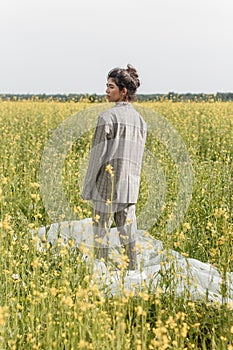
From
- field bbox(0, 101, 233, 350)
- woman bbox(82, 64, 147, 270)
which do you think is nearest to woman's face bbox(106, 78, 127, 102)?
woman bbox(82, 64, 147, 270)

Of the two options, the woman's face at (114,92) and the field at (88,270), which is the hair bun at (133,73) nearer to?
the woman's face at (114,92)

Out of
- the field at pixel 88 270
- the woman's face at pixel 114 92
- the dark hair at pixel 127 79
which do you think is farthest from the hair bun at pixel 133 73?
the field at pixel 88 270

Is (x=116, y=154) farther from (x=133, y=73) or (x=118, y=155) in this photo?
(x=133, y=73)

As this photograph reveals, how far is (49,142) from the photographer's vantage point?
1080cm

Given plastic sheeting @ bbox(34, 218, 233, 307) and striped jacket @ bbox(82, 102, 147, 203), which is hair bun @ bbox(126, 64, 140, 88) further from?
plastic sheeting @ bbox(34, 218, 233, 307)

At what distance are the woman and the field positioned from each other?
275 mm

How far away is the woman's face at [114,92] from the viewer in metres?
4.64

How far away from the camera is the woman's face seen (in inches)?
183

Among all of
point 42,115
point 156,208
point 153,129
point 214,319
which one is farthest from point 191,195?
point 42,115

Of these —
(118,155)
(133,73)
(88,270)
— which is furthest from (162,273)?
(133,73)

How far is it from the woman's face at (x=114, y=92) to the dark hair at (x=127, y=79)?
22 millimetres

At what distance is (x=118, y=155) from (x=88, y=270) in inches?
38.4

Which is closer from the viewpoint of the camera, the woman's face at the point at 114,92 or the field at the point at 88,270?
the field at the point at 88,270

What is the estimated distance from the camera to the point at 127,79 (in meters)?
4.61
